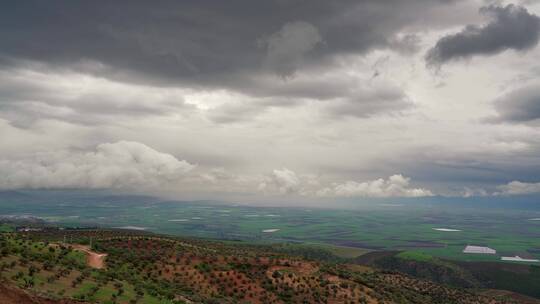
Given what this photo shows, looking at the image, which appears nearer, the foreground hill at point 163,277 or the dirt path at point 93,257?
the foreground hill at point 163,277

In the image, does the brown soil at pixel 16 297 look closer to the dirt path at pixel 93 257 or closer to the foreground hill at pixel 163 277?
the foreground hill at pixel 163 277

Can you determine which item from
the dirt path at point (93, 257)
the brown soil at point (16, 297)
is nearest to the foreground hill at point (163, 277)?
the brown soil at point (16, 297)

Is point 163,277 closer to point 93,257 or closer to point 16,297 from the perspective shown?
point 93,257

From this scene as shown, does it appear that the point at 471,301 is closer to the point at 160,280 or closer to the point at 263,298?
the point at 263,298

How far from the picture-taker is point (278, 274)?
225ft

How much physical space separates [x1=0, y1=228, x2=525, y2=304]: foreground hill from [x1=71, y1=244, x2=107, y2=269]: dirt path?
14 cm

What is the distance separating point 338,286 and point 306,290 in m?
8.24

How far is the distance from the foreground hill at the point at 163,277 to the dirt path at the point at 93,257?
0.45 ft

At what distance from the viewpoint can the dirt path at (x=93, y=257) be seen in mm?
56600

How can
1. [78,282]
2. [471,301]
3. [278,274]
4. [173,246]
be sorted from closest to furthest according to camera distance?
1. [78,282]
2. [278,274]
3. [173,246]
4. [471,301]

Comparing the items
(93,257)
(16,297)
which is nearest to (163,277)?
(93,257)

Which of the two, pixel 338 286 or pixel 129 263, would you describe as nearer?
pixel 129 263

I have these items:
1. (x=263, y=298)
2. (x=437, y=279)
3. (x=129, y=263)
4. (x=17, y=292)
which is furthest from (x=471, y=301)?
(x=437, y=279)

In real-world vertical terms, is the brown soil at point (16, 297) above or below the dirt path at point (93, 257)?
above
